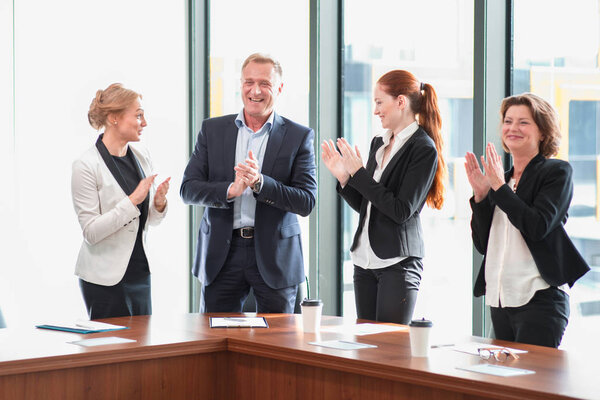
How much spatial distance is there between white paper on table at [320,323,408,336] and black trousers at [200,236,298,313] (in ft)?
1.69

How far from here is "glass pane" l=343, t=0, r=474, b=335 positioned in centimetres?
382

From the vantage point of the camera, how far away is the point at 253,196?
10.7ft

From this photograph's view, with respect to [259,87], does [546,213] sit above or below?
below

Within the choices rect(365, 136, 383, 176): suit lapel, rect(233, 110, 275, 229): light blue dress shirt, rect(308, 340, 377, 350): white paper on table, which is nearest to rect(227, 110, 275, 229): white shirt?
rect(233, 110, 275, 229): light blue dress shirt

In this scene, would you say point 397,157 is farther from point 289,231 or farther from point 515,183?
point 289,231

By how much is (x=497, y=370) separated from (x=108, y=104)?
2112 mm

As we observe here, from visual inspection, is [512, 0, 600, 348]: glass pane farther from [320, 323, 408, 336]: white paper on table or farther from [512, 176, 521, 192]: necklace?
[320, 323, 408, 336]: white paper on table

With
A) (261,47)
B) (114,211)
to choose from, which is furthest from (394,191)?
(261,47)

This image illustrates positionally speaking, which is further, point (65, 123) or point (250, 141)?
point (65, 123)

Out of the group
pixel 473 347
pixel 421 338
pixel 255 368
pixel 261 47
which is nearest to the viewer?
pixel 421 338

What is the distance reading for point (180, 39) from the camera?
5.78 meters

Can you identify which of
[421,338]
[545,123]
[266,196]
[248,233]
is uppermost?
[545,123]

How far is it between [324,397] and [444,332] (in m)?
0.58

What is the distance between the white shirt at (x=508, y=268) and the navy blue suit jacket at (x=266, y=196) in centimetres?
87
